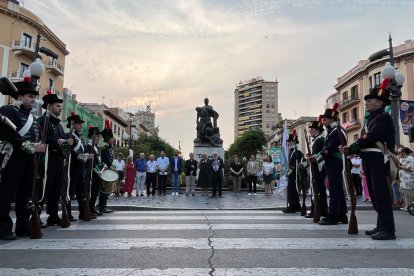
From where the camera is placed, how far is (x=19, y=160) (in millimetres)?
5816

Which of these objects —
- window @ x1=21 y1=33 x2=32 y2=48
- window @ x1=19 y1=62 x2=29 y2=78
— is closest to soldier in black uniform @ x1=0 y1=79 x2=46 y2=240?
window @ x1=19 y1=62 x2=29 y2=78

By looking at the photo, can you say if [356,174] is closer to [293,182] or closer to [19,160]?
[293,182]

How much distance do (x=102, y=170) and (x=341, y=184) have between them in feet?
17.1

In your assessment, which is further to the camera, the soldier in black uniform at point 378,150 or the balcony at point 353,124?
the balcony at point 353,124

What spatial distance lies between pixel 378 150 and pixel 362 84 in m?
48.2

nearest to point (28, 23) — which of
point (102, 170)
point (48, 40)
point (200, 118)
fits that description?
point (48, 40)

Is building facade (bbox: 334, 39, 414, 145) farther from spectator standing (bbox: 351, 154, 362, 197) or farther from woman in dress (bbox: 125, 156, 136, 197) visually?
woman in dress (bbox: 125, 156, 136, 197)

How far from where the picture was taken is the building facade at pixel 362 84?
42906 mm

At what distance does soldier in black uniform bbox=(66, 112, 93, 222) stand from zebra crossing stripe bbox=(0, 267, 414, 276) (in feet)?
13.1

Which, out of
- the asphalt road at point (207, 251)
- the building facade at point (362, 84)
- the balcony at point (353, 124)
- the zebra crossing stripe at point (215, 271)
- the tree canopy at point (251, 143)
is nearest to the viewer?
the zebra crossing stripe at point (215, 271)


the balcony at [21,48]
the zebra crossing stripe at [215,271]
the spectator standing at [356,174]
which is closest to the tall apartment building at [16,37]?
the balcony at [21,48]

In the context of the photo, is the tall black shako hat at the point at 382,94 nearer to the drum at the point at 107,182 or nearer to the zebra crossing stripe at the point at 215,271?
the zebra crossing stripe at the point at 215,271

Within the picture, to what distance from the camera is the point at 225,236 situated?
5762 mm

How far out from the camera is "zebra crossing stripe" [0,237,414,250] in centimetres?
498
